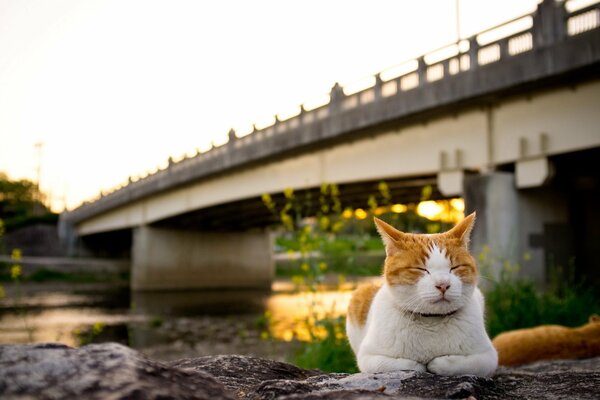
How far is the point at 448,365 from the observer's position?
9.29 feet

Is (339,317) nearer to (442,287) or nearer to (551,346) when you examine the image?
(551,346)

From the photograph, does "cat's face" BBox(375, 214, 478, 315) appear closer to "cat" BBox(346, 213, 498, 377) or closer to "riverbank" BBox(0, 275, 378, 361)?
"cat" BBox(346, 213, 498, 377)

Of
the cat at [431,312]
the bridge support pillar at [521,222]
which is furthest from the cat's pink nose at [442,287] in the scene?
the bridge support pillar at [521,222]

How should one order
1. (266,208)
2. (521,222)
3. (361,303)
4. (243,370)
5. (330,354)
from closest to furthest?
1. (243,370)
2. (361,303)
3. (330,354)
4. (521,222)
5. (266,208)

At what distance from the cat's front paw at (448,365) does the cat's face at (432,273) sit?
226 mm

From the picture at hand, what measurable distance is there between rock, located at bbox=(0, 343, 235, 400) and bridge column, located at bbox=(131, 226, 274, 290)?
129 ft

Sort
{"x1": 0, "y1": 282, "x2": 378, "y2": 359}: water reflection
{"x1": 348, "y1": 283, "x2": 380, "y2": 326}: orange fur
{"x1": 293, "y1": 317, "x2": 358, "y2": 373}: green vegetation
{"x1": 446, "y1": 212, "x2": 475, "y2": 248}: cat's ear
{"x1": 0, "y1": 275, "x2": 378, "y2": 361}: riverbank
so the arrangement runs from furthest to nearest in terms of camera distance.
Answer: {"x1": 0, "y1": 282, "x2": 378, "y2": 359}: water reflection, {"x1": 0, "y1": 275, "x2": 378, "y2": 361}: riverbank, {"x1": 293, "y1": 317, "x2": 358, "y2": 373}: green vegetation, {"x1": 348, "y1": 283, "x2": 380, "y2": 326}: orange fur, {"x1": 446, "y1": 212, "x2": 475, "y2": 248}: cat's ear

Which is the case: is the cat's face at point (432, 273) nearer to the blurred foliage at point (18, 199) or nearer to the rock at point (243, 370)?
the rock at point (243, 370)

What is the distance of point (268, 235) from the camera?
46125mm

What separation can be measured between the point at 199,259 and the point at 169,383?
41.5 meters

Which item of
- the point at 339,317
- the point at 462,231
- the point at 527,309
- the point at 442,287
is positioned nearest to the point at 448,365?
the point at 442,287

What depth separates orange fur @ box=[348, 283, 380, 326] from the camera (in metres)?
3.70

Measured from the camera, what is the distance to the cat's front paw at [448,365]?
2822mm

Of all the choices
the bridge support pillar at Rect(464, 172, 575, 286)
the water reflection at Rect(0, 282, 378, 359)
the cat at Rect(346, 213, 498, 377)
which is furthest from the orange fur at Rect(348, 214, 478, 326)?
the bridge support pillar at Rect(464, 172, 575, 286)
